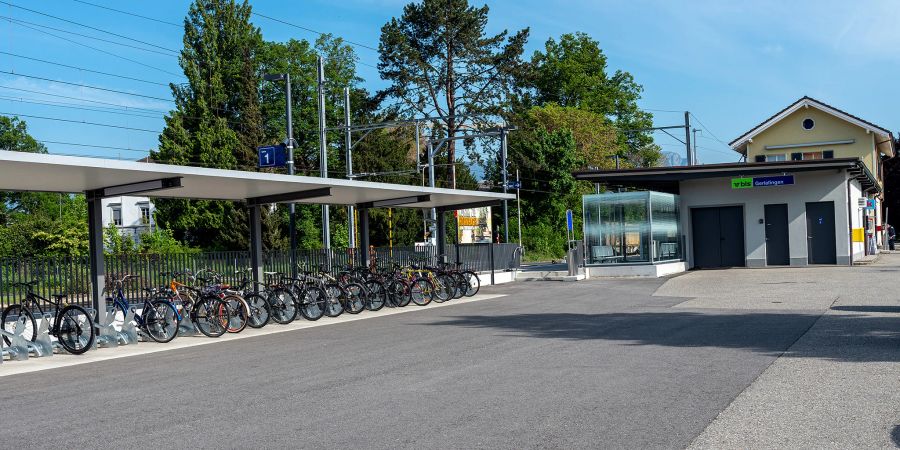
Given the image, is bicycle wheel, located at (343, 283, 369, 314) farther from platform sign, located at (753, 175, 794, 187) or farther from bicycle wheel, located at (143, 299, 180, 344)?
platform sign, located at (753, 175, 794, 187)

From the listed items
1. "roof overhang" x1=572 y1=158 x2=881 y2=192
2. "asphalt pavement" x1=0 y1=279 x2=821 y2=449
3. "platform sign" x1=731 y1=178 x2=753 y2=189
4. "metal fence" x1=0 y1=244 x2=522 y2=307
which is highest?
"roof overhang" x1=572 y1=158 x2=881 y2=192

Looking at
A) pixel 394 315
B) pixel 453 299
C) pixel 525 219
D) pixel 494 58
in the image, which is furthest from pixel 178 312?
pixel 525 219

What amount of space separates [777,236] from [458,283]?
14607 mm

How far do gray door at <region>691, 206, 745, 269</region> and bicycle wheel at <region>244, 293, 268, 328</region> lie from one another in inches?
829

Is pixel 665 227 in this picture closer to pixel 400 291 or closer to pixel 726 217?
pixel 726 217

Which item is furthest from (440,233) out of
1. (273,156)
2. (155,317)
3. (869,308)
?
(869,308)

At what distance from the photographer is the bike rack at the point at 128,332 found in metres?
13.7

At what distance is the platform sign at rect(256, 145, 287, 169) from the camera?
28.1 metres

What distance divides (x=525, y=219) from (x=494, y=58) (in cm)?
1058

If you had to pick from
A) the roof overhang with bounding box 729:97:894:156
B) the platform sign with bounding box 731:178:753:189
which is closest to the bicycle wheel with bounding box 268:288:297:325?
the platform sign with bounding box 731:178:753:189

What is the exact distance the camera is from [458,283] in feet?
71.3

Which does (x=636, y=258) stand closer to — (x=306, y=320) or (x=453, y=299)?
(x=453, y=299)

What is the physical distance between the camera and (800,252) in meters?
30.5

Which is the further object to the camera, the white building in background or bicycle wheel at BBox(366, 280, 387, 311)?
the white building in background
